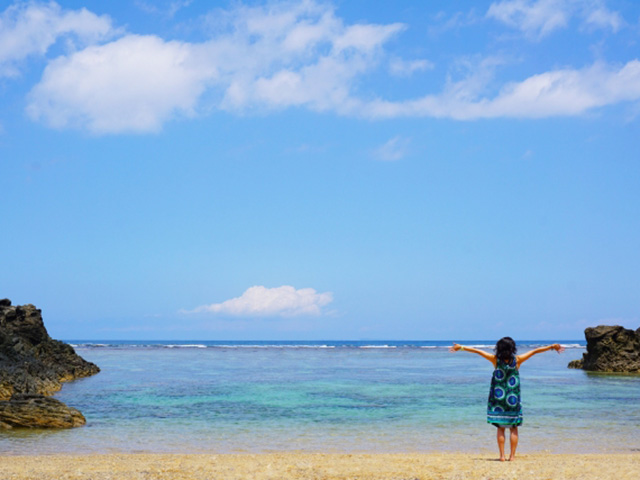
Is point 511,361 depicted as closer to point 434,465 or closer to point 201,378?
point 434,465

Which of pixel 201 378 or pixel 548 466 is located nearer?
pixel 548 466

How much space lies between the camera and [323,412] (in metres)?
24.3

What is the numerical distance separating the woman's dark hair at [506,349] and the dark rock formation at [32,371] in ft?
44.3

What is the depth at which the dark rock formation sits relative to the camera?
63.6ft

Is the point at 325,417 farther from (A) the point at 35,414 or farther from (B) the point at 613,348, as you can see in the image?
(B) the point at 613,348

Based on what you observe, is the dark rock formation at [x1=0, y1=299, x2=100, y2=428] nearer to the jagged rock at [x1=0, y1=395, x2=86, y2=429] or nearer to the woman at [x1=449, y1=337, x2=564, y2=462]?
the jagged rock at [x1=0, y1=395, x2=86, y2=429]

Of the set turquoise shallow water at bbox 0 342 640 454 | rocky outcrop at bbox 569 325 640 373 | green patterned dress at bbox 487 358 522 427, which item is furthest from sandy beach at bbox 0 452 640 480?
rocky outcrop at bbox 569 325 640 373

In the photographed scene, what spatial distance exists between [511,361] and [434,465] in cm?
262

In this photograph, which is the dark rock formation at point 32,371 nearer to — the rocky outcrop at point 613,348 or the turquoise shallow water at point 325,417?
the turquoise shallow water at point 325,417

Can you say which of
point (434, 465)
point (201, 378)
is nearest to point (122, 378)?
point (201, 378)

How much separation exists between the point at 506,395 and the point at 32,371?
2617 cm

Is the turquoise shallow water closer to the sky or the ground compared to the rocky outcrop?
closer to the ground

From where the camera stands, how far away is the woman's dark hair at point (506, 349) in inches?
481

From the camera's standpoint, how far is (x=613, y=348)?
48.3 meters
